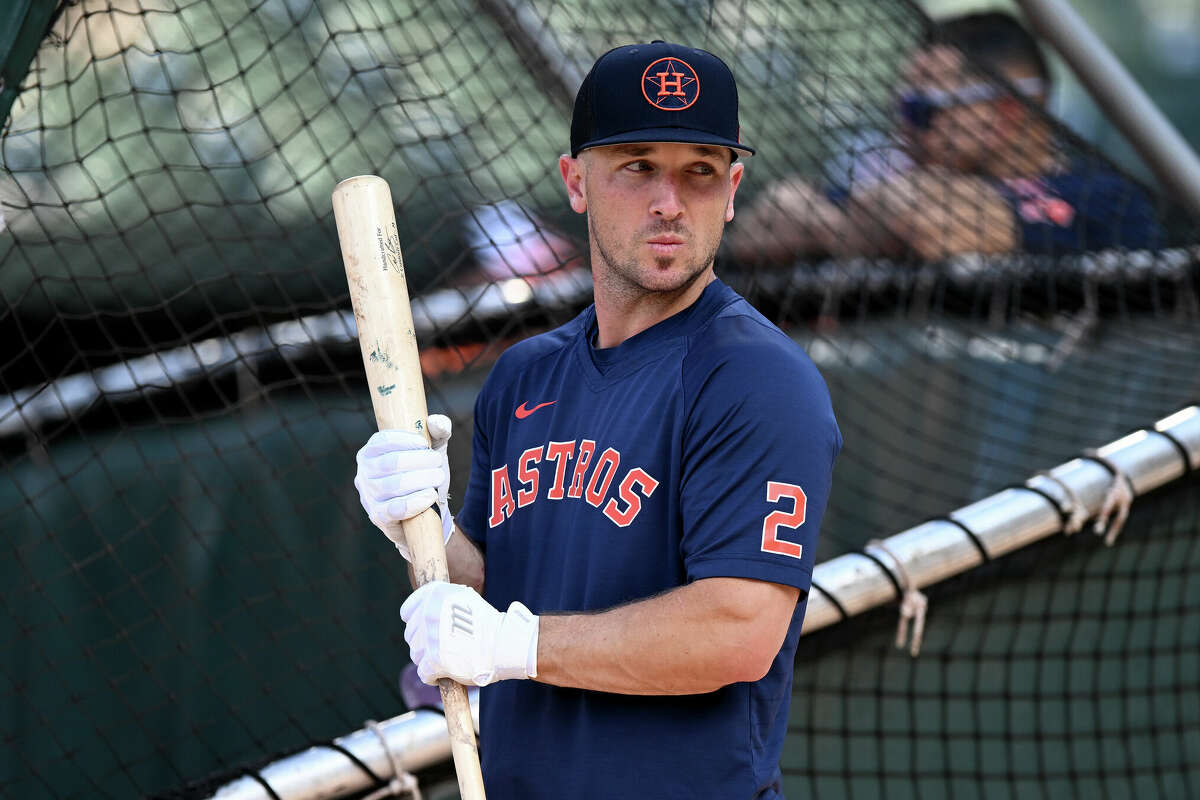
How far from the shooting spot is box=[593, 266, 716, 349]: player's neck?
4.78 ft

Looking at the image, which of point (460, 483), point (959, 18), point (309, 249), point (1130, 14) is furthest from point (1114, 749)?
point (1130, 14)

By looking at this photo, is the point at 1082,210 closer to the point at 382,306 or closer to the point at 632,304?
the point at 632,304

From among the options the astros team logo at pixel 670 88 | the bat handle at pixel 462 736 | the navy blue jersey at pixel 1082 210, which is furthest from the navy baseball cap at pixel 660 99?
the navy blue jersey at pixel 1082 210

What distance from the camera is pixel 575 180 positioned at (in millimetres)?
1564

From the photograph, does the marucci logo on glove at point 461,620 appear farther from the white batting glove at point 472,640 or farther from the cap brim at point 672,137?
the cap brim at point 672,137

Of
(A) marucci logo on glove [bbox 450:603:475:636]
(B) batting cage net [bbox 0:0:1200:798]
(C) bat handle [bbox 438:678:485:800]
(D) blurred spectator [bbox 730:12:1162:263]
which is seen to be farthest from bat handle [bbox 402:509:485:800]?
(D) blurred spectator [bbox 730:12:1162:263]

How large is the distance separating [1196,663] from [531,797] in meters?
2.00

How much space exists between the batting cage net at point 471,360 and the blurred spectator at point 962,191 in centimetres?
2

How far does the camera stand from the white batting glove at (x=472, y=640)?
1.30m

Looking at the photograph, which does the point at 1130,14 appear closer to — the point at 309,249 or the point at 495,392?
the point at 309,249

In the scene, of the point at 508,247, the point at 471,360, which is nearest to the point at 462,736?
the point at 471,360

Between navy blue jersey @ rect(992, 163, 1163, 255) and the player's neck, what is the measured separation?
2.67 m

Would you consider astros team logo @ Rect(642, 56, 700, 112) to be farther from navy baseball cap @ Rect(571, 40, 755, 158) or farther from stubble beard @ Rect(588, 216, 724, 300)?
stubble beard @ Rect(588, 216, 724, 300)

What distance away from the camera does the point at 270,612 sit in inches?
114
